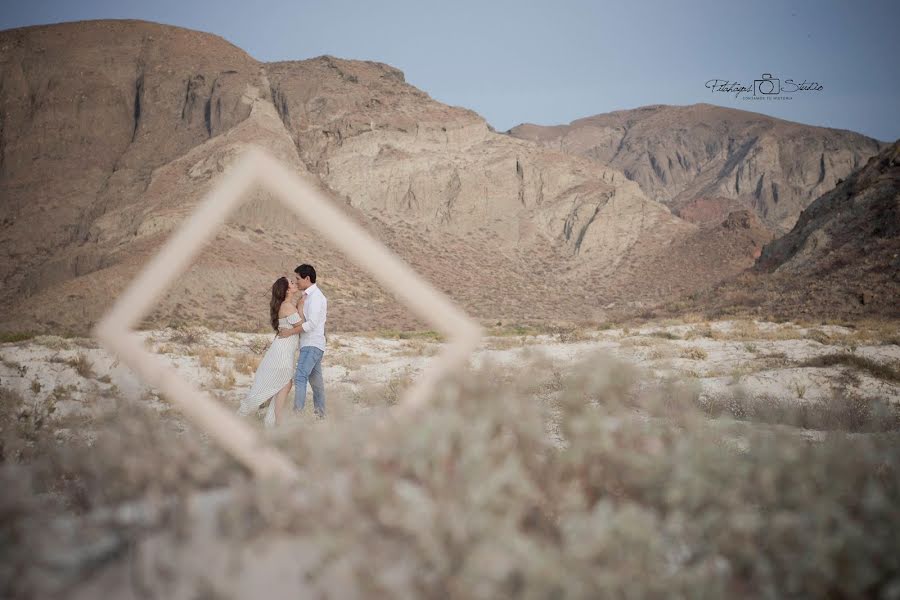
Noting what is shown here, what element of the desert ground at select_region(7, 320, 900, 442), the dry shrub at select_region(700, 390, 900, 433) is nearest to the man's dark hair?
the desert ground at select_region(7, 320, 900, 442)

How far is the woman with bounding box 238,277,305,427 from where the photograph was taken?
6.81m

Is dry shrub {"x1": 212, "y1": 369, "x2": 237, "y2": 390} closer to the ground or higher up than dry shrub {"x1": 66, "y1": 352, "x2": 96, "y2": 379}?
closer to the ground

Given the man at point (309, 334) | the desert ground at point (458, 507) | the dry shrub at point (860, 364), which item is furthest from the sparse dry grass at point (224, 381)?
the dry shrub at point (860, 364)

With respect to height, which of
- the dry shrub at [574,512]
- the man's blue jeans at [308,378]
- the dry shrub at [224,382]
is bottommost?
the dry shrub at [224,382]

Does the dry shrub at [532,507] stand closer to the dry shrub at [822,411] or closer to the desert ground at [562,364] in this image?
the desert ground at [562,364]

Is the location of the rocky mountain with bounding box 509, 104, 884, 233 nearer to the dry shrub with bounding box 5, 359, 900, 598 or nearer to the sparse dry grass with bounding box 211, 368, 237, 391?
the sparse dry grass with bounding box 211, 368, 237, 391

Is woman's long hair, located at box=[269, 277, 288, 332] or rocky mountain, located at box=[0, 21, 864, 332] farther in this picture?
rocky mountain, located at box=[0, 21, 864, 332]

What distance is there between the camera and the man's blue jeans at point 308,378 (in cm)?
675

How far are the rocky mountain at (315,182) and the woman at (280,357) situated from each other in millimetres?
30294

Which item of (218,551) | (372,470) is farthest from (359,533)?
(218,551)

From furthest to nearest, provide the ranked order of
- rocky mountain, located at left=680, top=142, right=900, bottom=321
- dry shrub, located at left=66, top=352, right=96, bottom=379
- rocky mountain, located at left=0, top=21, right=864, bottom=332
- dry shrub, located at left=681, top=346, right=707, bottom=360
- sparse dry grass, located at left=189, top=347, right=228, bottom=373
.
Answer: rocky mountain, located at left=0, top=21, right=864, bottom=332 < rocky mountain, located at left=680, top=142, right=900, bottom=321 < dry shrub, located at left=681, top=346, right=707, bottom=360 < sparse dry grass, located at left=189, top=347, right=228, bottom=373 < dry shrub, located at left=66, top=352, right=96, bottom=379

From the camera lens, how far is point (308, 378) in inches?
281

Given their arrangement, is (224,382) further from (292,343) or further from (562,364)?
(562,364)

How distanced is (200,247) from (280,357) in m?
4.77
